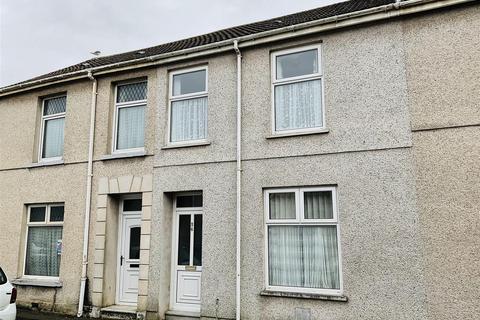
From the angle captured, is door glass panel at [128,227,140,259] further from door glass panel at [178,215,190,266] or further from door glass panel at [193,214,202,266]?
door glass panel at [193,214,202,266]

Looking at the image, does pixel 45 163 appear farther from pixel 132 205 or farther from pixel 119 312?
pixel 119 312

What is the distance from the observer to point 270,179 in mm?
7758

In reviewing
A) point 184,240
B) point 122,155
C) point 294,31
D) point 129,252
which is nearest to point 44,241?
point 129,252

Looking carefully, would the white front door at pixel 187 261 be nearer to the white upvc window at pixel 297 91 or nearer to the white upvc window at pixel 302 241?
the white upvc window at pixel 302 241

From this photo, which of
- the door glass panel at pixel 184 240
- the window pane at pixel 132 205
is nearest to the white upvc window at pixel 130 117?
the window pane at pixel 132 205

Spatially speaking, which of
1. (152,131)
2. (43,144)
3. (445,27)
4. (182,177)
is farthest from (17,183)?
(445,27)

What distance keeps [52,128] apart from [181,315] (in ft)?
18.8

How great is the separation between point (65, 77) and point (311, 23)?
19.7ft

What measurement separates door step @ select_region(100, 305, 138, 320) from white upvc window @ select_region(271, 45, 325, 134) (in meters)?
4.56

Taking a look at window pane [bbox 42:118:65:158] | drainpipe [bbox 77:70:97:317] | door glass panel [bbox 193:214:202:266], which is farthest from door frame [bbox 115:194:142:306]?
window pane [bbox 42:118:65:158]

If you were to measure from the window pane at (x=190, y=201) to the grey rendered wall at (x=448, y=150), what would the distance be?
4136 mm

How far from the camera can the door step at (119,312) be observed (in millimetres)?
8461

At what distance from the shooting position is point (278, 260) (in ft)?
24.9

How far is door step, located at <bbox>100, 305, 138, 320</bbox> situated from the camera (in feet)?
27.8
